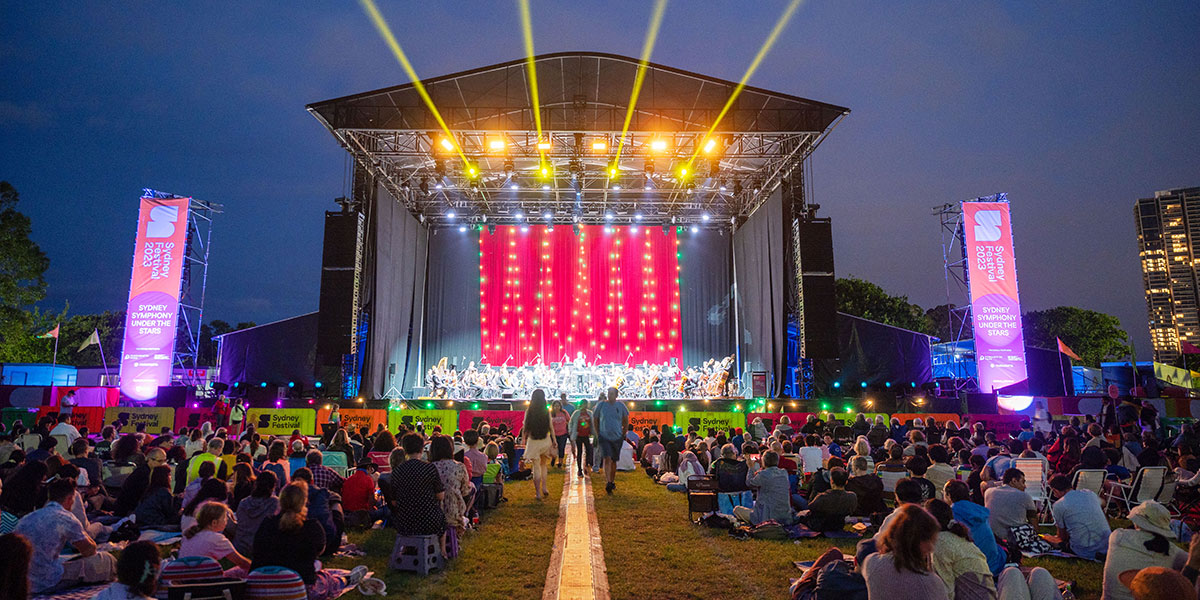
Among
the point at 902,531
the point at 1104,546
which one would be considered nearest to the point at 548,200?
the point at 1104,546

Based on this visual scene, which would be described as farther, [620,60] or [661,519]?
[620,60]

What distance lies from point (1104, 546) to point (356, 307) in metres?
15.7

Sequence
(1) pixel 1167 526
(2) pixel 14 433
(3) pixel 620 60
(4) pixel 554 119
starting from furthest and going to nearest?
(4) pixel 554 119 → (3) pixel 620 60 → (2) pixel 14 433 → (1) pixel 1167 526

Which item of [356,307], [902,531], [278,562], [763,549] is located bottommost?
[763,549]

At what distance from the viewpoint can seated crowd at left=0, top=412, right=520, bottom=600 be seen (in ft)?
11.4

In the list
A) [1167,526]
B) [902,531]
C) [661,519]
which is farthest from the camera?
[661,519]

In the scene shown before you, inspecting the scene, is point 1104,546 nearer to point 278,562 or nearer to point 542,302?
point 278,562

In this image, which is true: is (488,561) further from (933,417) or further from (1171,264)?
(1171,264)

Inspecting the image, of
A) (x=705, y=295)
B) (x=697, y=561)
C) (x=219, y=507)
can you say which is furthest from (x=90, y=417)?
(x=705, y=295)

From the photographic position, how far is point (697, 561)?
5.25 metres

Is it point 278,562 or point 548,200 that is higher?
point 548,200

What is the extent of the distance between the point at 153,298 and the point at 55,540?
15.0m

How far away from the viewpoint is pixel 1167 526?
3420mm

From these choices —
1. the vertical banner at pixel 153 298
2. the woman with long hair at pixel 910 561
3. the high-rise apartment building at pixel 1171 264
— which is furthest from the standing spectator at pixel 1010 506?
the high-rise apartment building at pixel 1171 264
